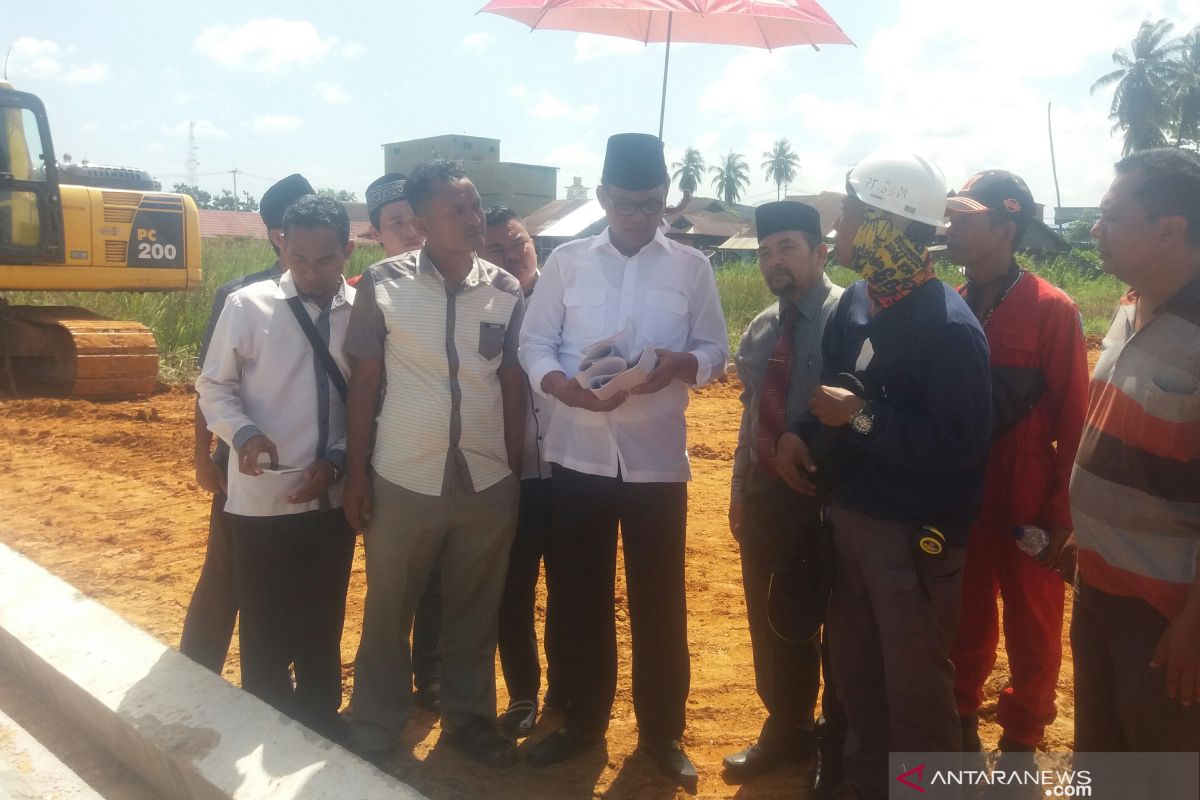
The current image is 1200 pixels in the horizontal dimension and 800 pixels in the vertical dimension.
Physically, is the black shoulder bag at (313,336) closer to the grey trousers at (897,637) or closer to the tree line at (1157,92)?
the grey trousers at (897,637)

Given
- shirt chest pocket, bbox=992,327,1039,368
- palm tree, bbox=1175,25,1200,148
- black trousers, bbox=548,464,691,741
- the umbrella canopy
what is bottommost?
black trousers, bbox=548,464,691,741

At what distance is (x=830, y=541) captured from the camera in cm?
272

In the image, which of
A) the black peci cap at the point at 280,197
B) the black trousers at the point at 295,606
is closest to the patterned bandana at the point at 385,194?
the black peci cap at the point at 280,197

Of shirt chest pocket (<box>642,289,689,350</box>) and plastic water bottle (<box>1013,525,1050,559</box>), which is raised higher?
shirt chest pocket (<box>642,289,689,350</box>)

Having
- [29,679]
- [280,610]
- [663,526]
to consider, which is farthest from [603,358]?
[29,679]

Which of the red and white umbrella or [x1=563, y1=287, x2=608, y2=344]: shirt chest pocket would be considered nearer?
[x1=563, y1=287, x2=608, y2=344]: shirt chest pocket

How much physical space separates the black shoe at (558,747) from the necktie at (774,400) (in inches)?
44.1

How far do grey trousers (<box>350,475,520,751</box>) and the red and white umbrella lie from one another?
226 centimetres

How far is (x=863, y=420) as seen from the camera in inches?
96.5

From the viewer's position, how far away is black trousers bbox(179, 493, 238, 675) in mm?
3330

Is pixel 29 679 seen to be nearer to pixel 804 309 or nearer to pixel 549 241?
pixel 804 309

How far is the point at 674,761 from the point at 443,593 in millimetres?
957

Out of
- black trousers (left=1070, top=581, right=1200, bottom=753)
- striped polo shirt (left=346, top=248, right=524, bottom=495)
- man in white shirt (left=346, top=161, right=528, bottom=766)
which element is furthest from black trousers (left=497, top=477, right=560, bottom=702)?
black trousers (left=1070, top=581, right=1200, bottom=753)

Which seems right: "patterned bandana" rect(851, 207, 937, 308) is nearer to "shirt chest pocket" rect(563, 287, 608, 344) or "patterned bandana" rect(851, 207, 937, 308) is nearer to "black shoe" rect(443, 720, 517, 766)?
"shirt chest pocket" rect(563, 287, 608, 344)
